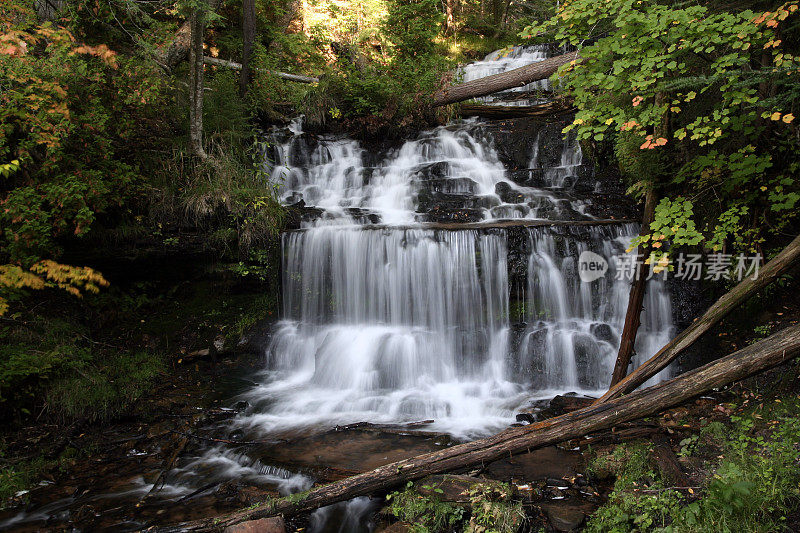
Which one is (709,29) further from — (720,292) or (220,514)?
(220,514)

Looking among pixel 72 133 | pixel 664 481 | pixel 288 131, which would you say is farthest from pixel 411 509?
pixel 288 131

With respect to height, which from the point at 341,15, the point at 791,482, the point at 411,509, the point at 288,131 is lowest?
the point at 411,509

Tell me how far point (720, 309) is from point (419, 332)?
4.17 metres

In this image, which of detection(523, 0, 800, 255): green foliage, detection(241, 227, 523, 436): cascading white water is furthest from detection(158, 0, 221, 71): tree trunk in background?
detection(523, 0, 800, 255): green foliage

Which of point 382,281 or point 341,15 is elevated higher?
point 341,15

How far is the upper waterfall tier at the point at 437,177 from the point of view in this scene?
8.92m

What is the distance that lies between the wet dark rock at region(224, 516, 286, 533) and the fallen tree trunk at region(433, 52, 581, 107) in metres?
10.2

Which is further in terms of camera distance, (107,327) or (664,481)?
(107,327)

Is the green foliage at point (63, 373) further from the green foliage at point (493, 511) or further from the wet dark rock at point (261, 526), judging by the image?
the green foliage at point (493, 511)

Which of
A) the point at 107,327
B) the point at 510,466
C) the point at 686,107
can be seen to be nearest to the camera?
the point at 510,466

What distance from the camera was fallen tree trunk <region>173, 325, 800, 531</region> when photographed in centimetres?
343

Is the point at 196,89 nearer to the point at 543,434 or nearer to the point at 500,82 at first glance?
the point at 500,82

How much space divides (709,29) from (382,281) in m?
5.42

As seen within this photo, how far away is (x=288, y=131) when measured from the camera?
37.0 ft
